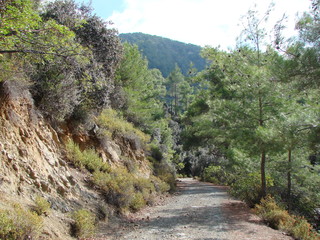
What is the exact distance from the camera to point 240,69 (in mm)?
10227

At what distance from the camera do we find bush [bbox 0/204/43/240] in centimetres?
383

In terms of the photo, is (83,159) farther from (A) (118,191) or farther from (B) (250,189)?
(B) (250,189)

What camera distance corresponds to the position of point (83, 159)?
28.0 ft

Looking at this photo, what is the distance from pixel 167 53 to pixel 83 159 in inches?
5404

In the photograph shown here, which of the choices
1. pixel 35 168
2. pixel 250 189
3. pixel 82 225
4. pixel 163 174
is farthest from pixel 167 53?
pixel 82 225

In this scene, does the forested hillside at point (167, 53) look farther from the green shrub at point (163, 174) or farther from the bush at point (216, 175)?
the green shrub at point (163, 174)

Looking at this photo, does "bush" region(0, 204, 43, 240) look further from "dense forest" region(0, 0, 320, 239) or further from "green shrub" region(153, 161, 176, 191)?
"green shrub" region(153, 161, 176, 191)

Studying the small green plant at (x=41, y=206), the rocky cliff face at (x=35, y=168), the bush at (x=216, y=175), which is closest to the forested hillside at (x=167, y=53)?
the bush at (x=216, y=175)

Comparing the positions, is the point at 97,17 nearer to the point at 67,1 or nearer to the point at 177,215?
the point at 67,1

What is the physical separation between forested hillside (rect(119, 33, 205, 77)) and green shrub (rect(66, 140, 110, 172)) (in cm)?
11614

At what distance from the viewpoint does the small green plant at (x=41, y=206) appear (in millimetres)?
5074

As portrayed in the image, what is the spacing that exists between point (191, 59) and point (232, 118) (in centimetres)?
13529

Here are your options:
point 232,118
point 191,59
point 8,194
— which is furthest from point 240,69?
point 191,59

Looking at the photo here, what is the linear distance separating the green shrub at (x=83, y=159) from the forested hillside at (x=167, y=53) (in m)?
116
